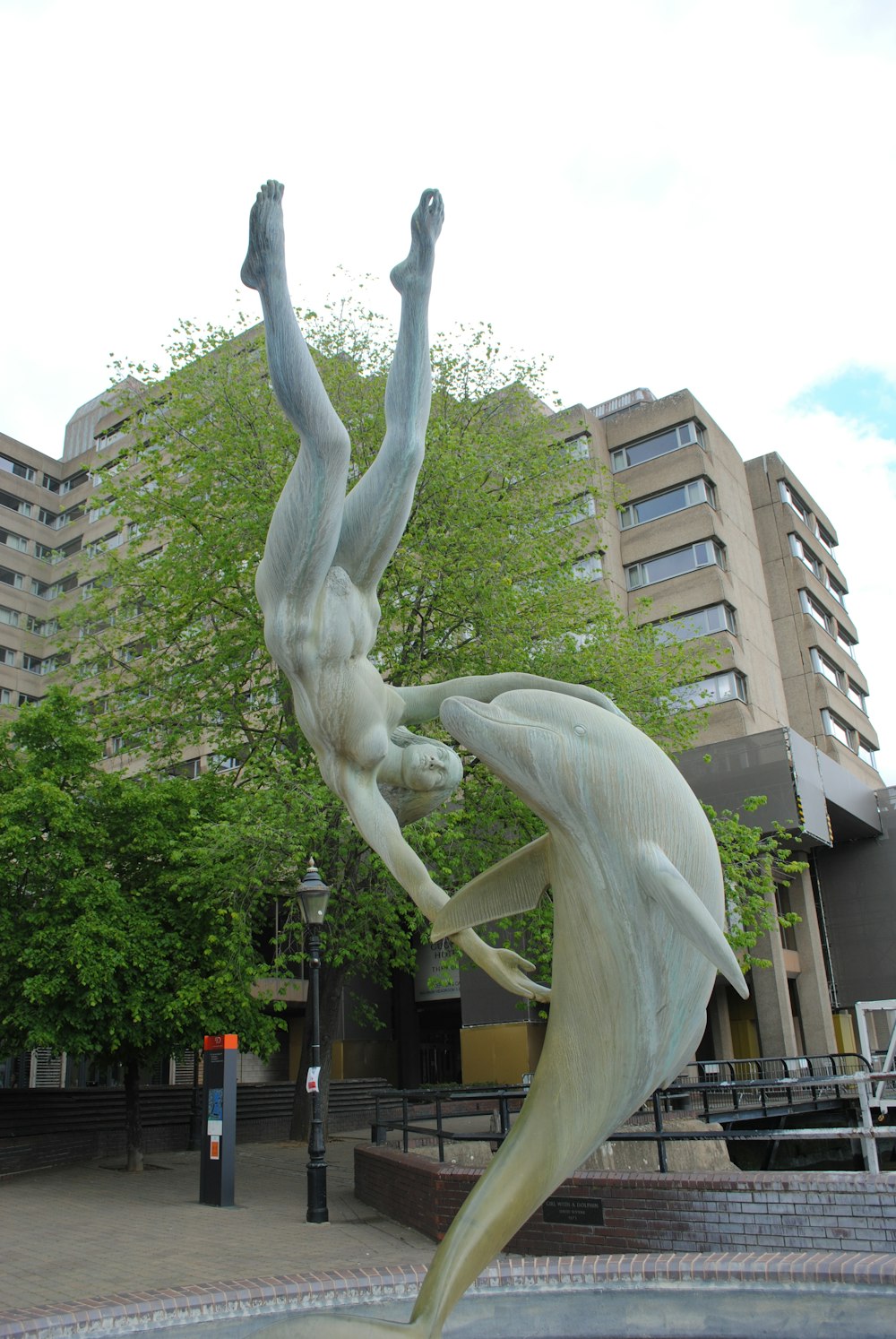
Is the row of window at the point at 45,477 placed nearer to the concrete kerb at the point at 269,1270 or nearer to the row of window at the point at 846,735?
the row of window at the point at 846,735

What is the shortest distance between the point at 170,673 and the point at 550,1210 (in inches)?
499

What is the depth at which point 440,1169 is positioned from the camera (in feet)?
32.1

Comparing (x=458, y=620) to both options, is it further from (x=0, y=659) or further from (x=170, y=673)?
(x=0, y=659)

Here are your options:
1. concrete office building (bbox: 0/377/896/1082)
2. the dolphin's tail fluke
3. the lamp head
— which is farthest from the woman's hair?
concrete office building (bbox: 0/377/896/1082)

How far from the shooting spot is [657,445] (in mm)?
38375

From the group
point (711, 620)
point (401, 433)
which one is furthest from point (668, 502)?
point (401, 433)

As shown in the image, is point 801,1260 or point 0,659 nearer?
point 801,1260

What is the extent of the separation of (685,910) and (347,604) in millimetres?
2104

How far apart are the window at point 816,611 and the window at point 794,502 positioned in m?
3.54

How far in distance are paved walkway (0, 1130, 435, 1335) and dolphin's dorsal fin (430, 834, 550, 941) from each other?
4.11m

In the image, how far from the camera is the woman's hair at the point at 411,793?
201 inches

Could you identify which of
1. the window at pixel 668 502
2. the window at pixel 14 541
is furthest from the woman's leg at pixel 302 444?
the window at pixel 14 541

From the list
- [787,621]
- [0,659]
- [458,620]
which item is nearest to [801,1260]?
[458,620]

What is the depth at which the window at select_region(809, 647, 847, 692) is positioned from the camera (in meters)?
39.1
